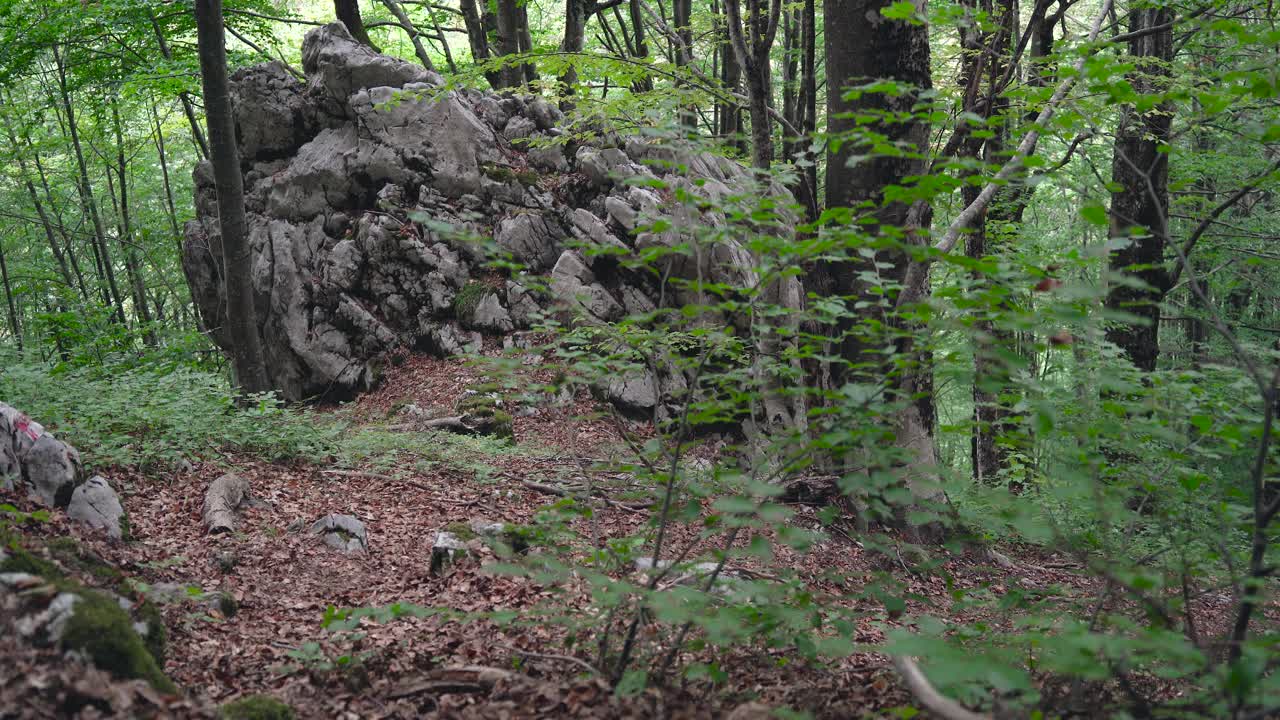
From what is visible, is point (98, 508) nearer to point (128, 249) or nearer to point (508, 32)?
point (508, 32)

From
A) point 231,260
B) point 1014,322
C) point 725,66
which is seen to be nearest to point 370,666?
point 1014,322

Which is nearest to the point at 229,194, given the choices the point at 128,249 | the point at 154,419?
the point at 154,419

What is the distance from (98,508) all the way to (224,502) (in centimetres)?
96

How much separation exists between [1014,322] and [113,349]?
17.6m

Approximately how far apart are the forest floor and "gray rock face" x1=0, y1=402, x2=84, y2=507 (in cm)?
40

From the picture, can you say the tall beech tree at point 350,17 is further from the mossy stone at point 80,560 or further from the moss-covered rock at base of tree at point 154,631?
the moss-covered rock at base of tree at point 154,631

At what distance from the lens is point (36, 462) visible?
4145mm

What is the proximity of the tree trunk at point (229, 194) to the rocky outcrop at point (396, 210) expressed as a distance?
10.7 ft

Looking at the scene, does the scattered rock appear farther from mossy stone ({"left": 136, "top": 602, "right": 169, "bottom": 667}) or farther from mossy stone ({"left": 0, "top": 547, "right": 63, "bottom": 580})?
mossy stone ({"left": 0, "top": 547, "right": 63, "bottom": 580})

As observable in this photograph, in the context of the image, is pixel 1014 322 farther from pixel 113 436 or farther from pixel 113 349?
pixel 113 349

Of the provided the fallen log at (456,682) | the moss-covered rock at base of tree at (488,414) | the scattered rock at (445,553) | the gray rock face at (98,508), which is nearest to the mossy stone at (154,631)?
the fallen log at (456,682)

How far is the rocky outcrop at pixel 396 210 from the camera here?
11547 mm

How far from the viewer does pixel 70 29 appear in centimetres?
1244

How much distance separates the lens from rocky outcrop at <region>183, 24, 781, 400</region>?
11547mm
